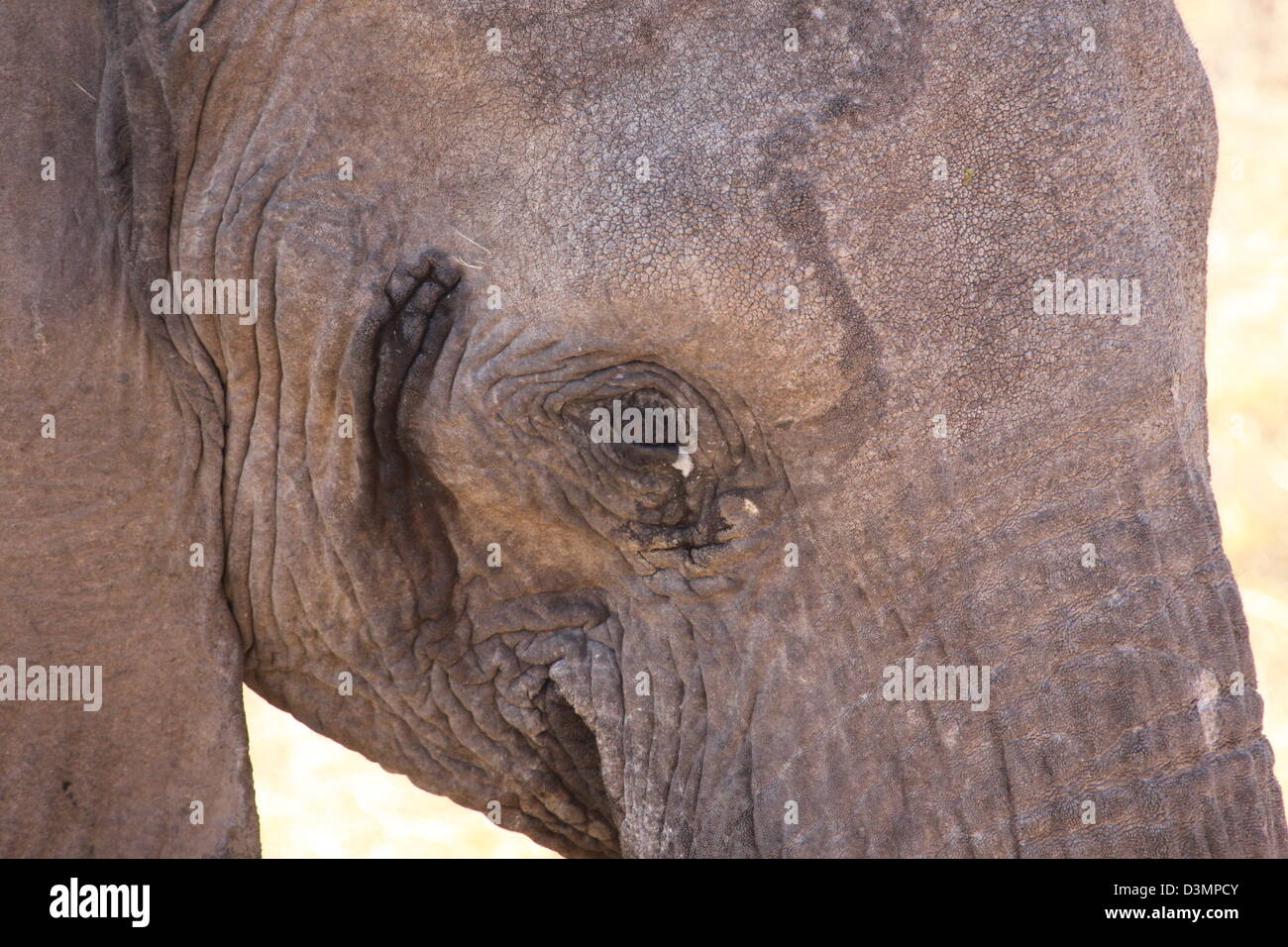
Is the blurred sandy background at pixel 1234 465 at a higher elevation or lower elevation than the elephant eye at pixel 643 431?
higher

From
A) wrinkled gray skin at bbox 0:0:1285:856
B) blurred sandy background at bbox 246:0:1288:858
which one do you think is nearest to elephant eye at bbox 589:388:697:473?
wrinkled gray skin at bbox 0:0:1285:856

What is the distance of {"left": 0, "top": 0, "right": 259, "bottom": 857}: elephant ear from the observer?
2.47 m

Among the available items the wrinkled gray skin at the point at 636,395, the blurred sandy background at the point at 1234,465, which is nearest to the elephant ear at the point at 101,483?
the wrinkled gray skin at the point at 636,395

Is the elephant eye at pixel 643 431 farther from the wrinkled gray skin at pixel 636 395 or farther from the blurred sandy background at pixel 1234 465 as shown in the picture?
the blurred sandy background at pixel 1234 465

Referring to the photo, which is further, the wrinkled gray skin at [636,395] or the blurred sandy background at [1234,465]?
the blurred sandy background at [1234,465]

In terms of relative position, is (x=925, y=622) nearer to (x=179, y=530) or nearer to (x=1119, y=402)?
(x=1119, y=402)

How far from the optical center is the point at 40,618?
8.26 ft

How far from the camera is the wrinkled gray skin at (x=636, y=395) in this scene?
2.23 m

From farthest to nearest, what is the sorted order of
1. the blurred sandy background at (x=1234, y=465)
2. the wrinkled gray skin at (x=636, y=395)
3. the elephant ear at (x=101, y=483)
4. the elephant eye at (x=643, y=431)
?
the blurred sandy background at (x=1234, y=465)
the elephant ear at (x=101, y=483)
the elephant eye at (x=643, y=431)
the wrinkled gray skin at (x=636, y=395)

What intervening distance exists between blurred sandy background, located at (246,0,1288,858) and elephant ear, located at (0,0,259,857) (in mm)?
2156

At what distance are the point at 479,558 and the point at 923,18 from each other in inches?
41.3

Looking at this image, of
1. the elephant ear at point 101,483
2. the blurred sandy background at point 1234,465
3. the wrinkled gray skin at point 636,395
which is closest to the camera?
the wrinkled gray skin at point 636,395

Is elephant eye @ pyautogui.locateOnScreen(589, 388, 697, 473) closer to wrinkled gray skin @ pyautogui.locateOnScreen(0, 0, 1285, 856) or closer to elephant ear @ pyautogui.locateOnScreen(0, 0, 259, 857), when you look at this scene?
wrinkled gray skin @ pyautogui.locateOnScreen(0, 0, 1285, 856)

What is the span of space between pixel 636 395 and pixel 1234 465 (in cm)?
397
